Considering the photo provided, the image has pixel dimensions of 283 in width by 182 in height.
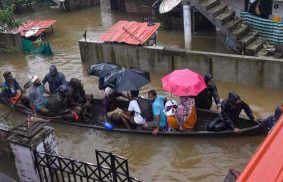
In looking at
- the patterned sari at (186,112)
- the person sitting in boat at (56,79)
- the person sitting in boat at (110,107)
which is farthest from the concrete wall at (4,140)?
the patterned sari at (186,112)

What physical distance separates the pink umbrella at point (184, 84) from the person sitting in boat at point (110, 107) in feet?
4.95

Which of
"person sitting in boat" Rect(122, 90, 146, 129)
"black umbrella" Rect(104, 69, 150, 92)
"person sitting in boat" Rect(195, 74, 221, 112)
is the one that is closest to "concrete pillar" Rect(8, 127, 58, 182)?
"person sitting in boat" Rect(122, 90, 146, 129)

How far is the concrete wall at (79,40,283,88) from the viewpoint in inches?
492

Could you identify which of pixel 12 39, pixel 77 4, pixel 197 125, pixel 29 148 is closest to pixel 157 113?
pixel 197 125

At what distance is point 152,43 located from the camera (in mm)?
14906

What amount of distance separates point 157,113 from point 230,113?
5.83 ft

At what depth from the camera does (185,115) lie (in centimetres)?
1001

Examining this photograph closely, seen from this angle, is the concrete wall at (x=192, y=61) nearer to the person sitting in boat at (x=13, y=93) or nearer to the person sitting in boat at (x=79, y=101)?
the person sitting in boat at (x=79, y=101)

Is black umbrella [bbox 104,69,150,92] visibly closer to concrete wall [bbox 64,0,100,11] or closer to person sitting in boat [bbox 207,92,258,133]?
person sitting in boat [bbox 207,92,258,133]

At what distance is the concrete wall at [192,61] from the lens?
1251 centimetres

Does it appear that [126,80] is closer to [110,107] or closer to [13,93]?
[110,107]

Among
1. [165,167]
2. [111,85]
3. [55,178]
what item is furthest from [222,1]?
[55,178]

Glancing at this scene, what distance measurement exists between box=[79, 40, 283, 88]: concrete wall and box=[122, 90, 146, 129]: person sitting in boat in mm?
3793

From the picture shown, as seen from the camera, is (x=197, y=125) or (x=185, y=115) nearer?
(x=185, y=115)
